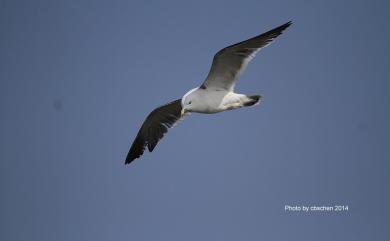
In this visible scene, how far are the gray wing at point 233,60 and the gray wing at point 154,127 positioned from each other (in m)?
1.58

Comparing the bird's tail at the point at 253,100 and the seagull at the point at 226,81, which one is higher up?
the seagull at the point at 226,81

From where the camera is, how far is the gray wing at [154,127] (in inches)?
422

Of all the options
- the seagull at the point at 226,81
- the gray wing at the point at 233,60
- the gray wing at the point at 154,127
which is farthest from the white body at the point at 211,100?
the gray wing at the point at 154,127

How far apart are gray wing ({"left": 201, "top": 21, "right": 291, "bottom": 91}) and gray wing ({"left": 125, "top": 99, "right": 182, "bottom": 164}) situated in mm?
1576

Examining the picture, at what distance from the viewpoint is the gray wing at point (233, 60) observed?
8.53 m

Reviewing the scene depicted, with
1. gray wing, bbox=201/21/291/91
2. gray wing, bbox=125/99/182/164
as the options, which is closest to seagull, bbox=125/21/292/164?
gray wing, bbox=201/21/291/91

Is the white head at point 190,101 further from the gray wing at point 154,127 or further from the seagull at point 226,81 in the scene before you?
the gray wing at point 154,127

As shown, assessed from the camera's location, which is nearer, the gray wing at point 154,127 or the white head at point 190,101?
the white head at point 190,101

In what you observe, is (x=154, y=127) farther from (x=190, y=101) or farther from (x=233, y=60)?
(x=233, y=60)

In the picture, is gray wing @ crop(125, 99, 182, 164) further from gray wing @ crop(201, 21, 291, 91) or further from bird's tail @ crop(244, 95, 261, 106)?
bird's tail @ crop(244, 95, 261, 106)

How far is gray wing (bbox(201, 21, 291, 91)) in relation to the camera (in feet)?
28.0

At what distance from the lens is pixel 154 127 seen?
1099 centimetres

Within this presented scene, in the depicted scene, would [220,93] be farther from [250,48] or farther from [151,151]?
[151,151]

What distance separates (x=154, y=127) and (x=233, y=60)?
9.48 feet
